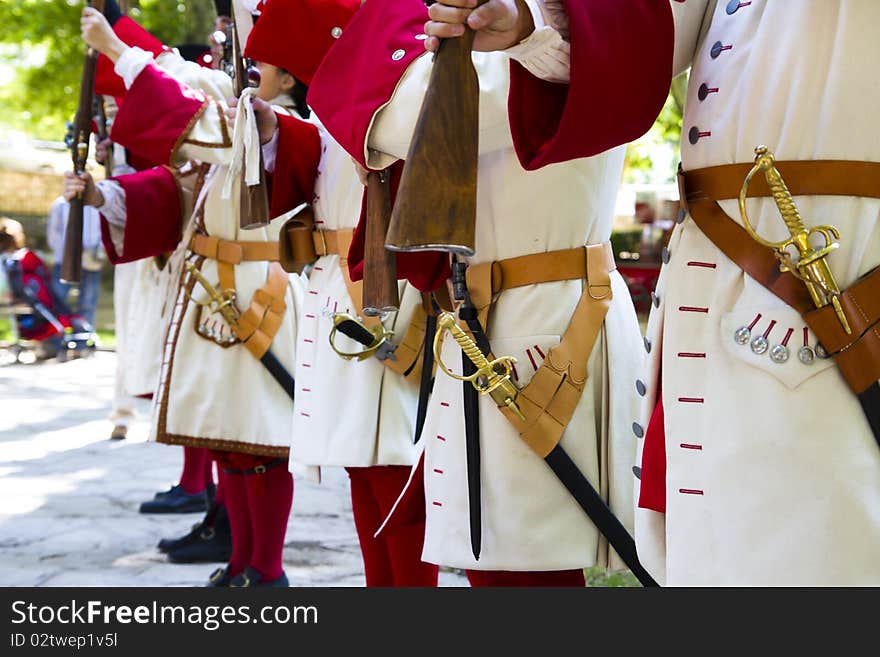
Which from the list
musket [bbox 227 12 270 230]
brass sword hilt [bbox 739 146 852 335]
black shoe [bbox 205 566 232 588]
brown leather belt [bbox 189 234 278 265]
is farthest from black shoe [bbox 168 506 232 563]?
brass sword hilt [bbox 739 146 852 335]

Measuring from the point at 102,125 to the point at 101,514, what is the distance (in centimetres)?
191

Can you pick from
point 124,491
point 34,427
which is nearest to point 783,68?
point 124,491

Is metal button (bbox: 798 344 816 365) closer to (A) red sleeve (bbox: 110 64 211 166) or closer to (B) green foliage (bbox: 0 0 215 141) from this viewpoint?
(A) red sleeve (bbox: 110 64 211 166)

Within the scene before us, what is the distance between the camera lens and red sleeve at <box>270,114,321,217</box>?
130 inches

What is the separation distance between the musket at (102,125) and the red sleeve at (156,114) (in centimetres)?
176

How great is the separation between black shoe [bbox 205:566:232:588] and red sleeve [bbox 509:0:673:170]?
299cm

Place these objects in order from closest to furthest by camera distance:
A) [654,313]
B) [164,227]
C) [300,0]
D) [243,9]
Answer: [654,313]
[300,0]
[243,9]
[164,227]

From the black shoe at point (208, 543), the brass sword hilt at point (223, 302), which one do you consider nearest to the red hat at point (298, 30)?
the brass sword hilt at point (223, 302)

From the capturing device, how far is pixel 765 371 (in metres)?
1.63

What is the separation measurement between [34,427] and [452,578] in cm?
467

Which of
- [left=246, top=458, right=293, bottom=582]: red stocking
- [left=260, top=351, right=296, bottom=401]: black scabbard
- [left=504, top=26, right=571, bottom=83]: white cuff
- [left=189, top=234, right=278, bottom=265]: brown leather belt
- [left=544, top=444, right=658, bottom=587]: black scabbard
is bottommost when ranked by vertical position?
[left=246, top=458, right=293, bottom=582]: red stocking

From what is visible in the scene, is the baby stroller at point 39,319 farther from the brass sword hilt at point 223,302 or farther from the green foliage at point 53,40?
the brass sword hilt at point 223,302

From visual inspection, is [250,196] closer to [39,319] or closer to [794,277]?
[794,277]

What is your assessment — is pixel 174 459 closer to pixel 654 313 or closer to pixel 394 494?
pixel 394 494
